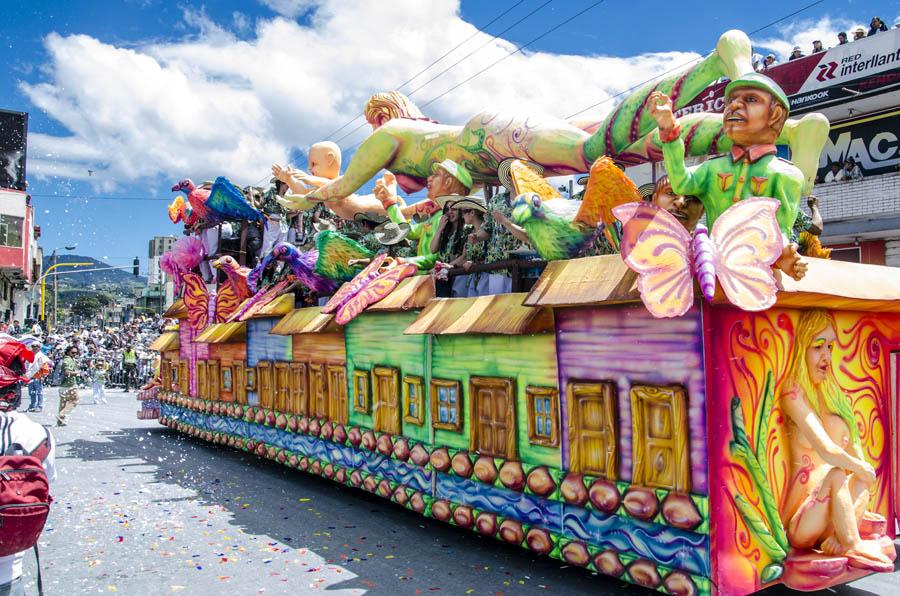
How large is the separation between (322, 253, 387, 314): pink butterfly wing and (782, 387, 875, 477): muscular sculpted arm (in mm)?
4261

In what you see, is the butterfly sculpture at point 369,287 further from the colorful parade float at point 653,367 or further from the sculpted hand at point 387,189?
the sculpted hand at point 387,189

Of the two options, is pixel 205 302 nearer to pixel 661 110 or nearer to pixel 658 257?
pixel 661 110

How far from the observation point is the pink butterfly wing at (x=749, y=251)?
3.84 metres

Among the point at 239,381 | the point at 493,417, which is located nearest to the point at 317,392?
the point at 239,381

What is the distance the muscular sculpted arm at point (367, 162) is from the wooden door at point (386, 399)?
84.9 inches

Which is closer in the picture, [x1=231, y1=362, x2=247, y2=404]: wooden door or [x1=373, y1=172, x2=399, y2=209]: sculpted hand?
[x1=373, y1=172, x2=399, y2=209]: sculpted hand

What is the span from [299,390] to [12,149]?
30880 millimetres

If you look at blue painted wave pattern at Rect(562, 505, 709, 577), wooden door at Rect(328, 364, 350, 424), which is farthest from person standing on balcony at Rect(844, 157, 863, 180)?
blue painted wave pattern at Rect(562, 505, 709, 577)

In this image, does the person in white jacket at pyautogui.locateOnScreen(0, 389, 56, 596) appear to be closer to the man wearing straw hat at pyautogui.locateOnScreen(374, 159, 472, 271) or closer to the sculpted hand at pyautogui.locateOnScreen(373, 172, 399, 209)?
the man wearing straw hat at pyautogui.locateOnScreen(374, 159, 472, 271)

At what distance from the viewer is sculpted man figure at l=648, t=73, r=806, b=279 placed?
179 inches

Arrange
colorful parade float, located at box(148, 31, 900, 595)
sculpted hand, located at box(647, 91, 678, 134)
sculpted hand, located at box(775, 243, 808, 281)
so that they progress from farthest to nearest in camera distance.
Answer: sculpted hand, located at box(647, 91, 678, 134) → colorful parade float, located at box(148, 31, 900, 595) → sculpted hand, located at box(775, 243, 808, 281)

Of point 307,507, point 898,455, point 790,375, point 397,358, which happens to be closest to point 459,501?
point 397,358

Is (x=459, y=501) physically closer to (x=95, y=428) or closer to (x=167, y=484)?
(x=167, y=484)

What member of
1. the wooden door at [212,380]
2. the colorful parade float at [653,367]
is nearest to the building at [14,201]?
the wooden door at [212,380]
